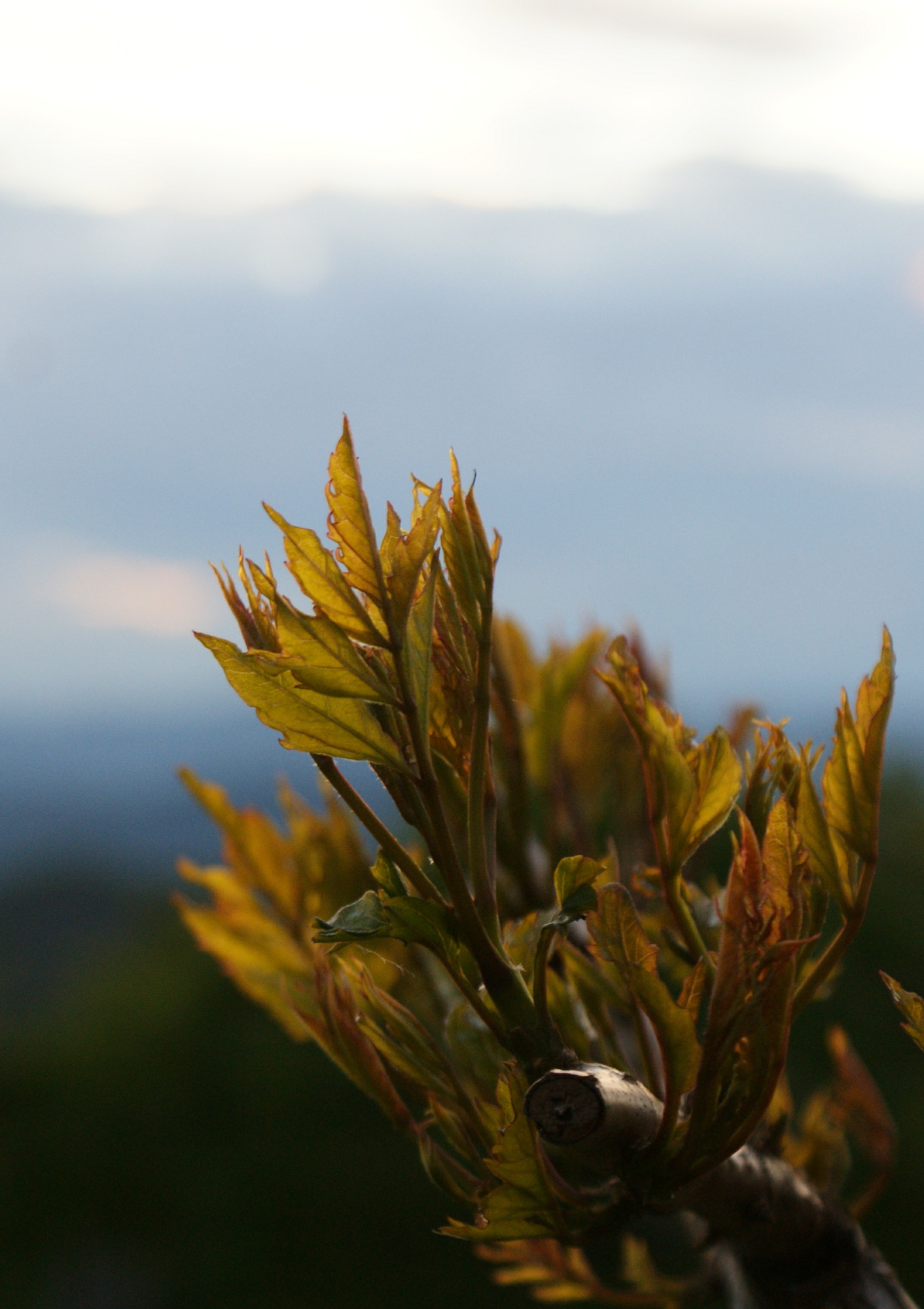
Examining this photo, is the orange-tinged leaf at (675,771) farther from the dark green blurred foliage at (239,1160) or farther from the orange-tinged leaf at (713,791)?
the dark green blurred foliage at (239,1160)

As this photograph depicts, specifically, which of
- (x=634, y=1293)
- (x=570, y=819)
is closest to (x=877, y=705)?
(x=570, y=819)

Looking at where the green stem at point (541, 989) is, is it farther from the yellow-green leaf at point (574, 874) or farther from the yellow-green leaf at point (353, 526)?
the yellow-green leaf at point (353, 526)

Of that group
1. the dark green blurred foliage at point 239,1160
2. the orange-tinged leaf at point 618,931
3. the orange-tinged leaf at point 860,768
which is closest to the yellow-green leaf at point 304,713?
the orange-tinged leaf at point 618,931

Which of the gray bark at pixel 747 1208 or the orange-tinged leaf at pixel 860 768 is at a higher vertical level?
the orange-tinged leaf at pixel 860 768

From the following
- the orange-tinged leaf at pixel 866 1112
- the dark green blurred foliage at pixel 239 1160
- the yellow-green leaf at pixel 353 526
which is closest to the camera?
the yellow-green leaf at pixel 353 526

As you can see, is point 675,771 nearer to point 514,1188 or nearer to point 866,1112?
point 514,1188

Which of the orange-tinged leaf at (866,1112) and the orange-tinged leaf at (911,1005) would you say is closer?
the orange-tinged leaf at (911,1005)

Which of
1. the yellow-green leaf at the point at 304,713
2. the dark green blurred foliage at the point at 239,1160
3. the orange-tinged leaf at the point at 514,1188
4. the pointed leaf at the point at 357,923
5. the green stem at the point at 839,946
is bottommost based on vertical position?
the dark green blurred foliage at the point at 239,1160

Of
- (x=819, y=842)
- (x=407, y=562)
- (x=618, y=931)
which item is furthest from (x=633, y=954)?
(x=407, y=562)

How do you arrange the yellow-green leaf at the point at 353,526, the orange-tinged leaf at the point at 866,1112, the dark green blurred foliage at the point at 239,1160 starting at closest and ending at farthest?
the yellow-green leaf at the point at 353,526
the orange-tinged leaf at the point at 866,1112
the dark green blurred foliage at the point at 239,1160
